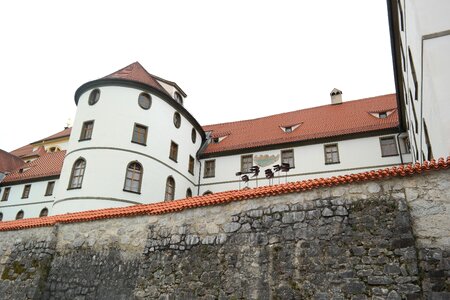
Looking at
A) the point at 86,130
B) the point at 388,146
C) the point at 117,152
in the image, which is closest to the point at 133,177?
the point at 117,152

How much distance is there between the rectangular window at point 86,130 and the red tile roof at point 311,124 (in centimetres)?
841

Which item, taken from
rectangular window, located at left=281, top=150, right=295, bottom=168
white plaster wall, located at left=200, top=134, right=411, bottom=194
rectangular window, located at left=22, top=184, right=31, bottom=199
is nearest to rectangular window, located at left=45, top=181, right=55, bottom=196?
rectangular window, located at left=22, top=184, right=31, bottom=199

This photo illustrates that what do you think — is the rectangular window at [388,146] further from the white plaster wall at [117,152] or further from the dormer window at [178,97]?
the dormer window at [178,97]

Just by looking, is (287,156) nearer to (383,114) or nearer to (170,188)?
(383,114)

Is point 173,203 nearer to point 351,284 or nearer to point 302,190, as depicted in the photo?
point 302,190

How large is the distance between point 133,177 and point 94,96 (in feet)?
19.1

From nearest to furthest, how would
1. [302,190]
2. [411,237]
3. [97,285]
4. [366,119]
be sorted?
[411,237]
[302,190]
[97,285]
[366,119]

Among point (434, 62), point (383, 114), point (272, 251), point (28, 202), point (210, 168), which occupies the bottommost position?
point (272, 251)

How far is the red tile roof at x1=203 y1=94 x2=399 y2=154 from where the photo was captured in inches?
918

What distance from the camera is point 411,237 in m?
6.58

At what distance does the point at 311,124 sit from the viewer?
2591 cm

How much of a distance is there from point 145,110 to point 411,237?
18.3 metres

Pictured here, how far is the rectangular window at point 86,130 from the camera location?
2145 cm

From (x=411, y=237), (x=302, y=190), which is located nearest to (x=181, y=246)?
(x=302, y=190)
